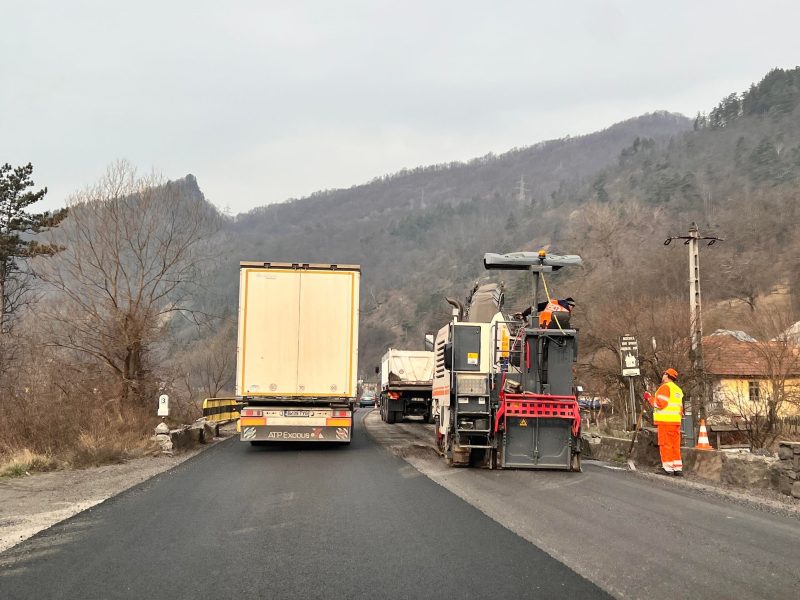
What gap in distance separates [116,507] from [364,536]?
3.81m

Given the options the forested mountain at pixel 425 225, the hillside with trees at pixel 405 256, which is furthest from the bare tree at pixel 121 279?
the forested mountain at pixel 425 225

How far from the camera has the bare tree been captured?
21.9 metres

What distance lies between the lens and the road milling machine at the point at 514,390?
13170 millimetres

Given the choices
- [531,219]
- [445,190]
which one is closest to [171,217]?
[531,219]

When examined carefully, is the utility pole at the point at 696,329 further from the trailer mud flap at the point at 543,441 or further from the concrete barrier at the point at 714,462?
the trailer mud flap at the point at 543,441

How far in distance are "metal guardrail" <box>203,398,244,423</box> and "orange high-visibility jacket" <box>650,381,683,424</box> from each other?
46.6 feet

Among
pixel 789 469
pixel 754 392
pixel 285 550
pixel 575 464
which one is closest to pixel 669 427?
pixel 575 464

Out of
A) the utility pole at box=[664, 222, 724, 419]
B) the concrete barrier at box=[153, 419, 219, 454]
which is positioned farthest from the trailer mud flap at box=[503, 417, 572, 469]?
the utility pole at box=[664, 222, 724, 419]

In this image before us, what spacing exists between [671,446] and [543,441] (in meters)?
2.27

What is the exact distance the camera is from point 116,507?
31.0ft

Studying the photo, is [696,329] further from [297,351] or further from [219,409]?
[219,409]

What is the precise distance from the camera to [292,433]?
16500mm

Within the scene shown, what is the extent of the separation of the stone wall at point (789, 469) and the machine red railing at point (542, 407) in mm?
3183

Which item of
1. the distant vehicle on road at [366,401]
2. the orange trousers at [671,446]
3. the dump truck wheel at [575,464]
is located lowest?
the distant vehicle on road at [366,401]
